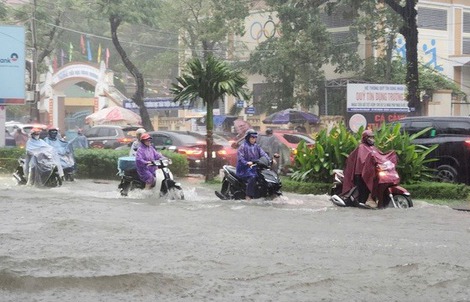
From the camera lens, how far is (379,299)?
6.86 m

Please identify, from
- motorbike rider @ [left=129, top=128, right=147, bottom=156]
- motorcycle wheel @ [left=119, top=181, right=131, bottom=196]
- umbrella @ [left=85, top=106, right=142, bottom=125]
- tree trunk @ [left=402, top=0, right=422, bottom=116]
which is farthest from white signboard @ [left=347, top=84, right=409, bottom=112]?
umbrella @ [left=85, top=106, right=142, bottom=125]

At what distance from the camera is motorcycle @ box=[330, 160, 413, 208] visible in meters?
12.7

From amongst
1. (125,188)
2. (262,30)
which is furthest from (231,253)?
(262,30)

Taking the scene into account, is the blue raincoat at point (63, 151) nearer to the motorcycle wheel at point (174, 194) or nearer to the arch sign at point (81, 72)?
the motorcycle wheel at point (174, 194)

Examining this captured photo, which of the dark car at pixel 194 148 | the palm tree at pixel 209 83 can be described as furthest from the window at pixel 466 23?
the palm tree at pixel 209 83

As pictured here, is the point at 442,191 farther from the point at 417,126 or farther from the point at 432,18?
the point at 432,18

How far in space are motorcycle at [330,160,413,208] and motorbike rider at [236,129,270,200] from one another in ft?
4.98

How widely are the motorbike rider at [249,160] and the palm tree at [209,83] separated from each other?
5284 millimetres

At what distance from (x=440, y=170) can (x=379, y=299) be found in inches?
414

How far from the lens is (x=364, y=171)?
13.0 meters

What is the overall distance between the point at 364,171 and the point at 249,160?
2.30 meters

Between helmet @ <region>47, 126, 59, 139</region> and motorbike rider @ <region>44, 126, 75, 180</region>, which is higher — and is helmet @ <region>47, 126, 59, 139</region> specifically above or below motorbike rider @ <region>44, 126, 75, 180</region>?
above

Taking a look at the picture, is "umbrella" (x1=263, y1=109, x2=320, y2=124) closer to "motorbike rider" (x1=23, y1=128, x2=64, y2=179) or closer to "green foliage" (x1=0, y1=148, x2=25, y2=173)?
"green foliage" (x1=0, y1=148, x2=25, y2=173)

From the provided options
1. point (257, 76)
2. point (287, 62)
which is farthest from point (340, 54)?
point (257, 76)
